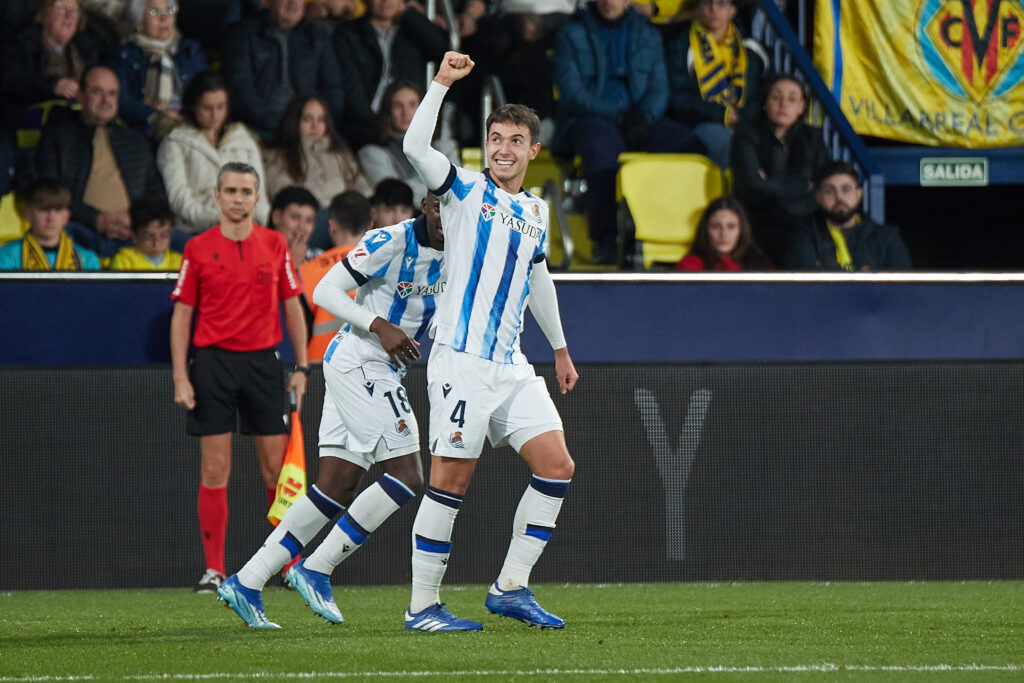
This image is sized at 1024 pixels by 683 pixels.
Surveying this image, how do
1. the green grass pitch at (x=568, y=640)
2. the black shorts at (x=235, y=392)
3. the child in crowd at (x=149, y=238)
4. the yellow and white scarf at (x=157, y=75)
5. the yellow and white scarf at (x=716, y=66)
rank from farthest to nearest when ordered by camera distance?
1. the yellow and white scarf at (x=716, y=66)
2. the yellow and white scarf at (x=157, y=75)
3. the child in crowd at (x=149, y=238)
4. the black shorts at (x=235, y=392)
5. the green grass pitch at (x=568, y=640)

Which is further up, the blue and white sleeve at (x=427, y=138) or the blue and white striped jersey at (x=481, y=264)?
the blue and white sleeve at (x=427, y=138)

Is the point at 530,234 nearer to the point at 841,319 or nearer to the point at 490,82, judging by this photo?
the point at 841,319

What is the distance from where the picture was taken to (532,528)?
17.5ft

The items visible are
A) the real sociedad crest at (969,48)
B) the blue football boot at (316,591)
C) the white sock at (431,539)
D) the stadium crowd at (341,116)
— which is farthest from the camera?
the real sociedad crest at (969,48)

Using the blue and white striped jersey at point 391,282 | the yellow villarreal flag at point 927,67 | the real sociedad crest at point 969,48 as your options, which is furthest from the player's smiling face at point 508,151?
the real sociedad crest at point 969,48

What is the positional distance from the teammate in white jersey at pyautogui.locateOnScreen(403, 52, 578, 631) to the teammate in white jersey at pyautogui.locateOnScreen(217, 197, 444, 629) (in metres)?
0.37

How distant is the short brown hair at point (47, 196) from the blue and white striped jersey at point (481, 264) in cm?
435

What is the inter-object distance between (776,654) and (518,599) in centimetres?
100

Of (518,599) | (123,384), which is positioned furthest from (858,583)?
(123,384)

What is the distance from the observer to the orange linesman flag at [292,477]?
281 inches

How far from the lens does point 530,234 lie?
525cm

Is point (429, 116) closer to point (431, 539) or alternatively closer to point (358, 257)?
point (358, 257)

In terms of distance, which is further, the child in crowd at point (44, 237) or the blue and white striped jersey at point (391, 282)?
the child in crowd at point (44, 237)

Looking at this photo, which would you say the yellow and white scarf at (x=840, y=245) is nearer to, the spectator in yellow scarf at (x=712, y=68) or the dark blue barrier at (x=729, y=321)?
the dark blue barrier at (x=729, y=321)
